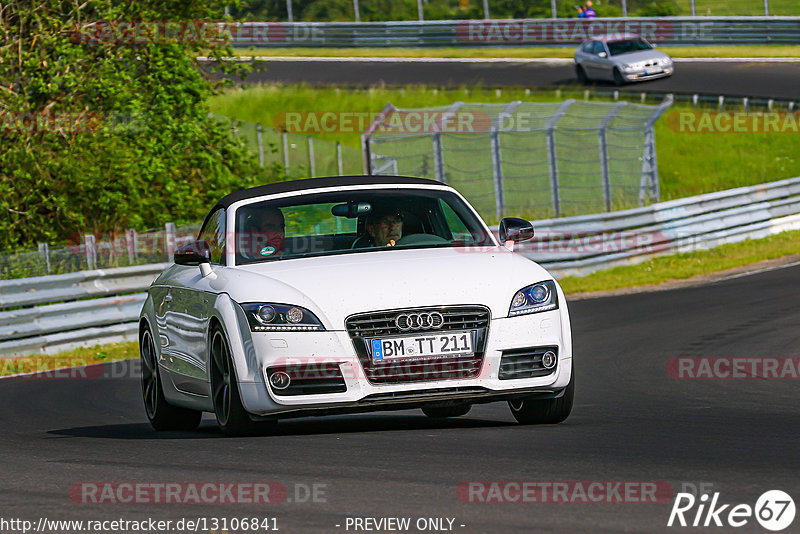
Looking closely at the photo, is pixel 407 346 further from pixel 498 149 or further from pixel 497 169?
pixel 497 169

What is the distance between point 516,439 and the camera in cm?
765

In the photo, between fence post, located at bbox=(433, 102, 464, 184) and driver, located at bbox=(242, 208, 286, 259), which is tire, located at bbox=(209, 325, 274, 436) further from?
fence post, located at bbox=(433, 102, 464, 184)

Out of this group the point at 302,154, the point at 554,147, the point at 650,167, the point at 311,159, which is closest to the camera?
the point at 554,147

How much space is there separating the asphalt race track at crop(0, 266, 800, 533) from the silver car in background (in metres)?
28.7

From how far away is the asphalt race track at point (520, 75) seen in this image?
39.8 metres

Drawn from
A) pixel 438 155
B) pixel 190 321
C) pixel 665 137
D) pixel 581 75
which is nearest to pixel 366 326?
pixel 190 321

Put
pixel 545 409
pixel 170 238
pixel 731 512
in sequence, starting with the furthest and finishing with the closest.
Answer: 1. pixel 170 238
2. pixel 545 409
3. pixel 731 512

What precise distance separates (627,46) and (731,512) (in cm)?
3727

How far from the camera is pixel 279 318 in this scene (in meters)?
7.78

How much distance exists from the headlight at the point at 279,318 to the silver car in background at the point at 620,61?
3378cm

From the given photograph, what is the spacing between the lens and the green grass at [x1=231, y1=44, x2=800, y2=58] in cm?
4612

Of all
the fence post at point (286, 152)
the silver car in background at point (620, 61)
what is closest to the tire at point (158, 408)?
the fence post at point (286, 152)

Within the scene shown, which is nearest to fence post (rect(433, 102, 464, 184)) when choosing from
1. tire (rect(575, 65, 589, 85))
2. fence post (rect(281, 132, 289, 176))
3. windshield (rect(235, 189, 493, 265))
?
fence post (rect(281, 132, 289, 176))

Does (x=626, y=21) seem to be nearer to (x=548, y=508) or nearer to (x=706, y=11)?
(x=706, y=11)
